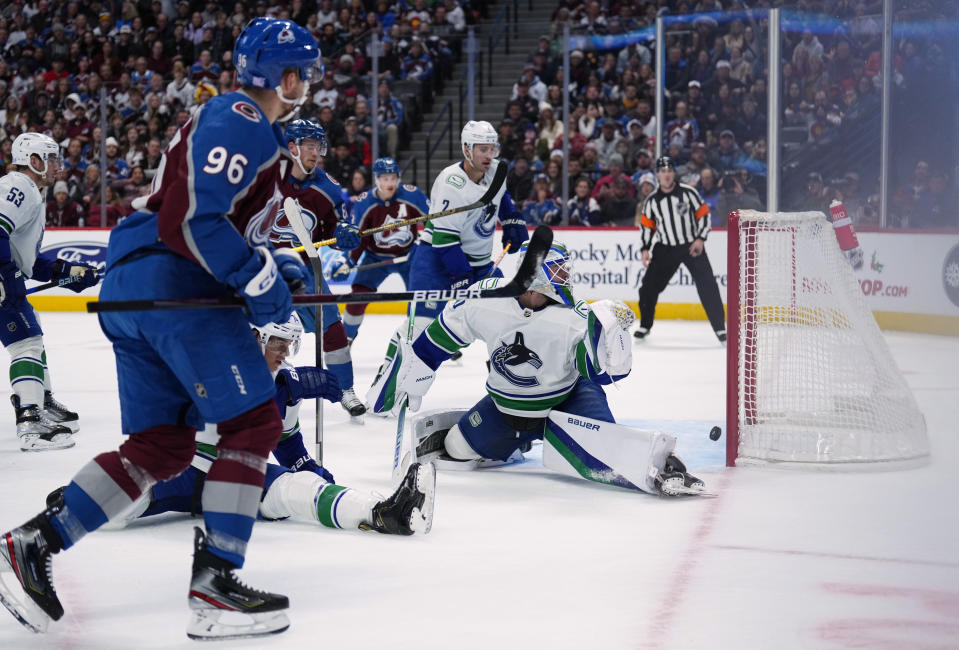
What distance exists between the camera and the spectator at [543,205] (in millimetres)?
10125

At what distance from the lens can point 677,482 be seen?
3666mm

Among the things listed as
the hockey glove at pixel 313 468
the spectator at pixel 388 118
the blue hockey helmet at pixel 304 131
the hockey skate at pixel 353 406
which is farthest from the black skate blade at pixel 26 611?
the spectator at pixel 388 118

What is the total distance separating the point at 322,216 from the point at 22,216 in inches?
52.8

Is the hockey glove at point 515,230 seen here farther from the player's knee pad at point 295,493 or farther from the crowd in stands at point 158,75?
the crowd in stands at point 158,75

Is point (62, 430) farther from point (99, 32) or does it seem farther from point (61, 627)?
point (99, 32)

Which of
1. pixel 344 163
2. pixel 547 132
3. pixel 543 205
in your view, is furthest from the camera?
pixel 344 163

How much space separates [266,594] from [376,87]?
8.61 metres

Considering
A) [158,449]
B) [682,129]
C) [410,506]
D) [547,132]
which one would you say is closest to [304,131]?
[410,506]

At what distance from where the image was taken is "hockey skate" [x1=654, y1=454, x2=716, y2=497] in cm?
366

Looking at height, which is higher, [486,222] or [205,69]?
[205,69]

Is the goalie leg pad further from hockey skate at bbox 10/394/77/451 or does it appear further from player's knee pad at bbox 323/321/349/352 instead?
hockey skate at bbox 10/394/77/451

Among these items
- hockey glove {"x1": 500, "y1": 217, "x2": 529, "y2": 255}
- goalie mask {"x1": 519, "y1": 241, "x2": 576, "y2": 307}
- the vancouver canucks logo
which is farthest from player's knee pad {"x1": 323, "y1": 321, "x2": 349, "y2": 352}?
goalie mask {"x1": 519, "y1": 241, "x2": 576, "y2": 307}

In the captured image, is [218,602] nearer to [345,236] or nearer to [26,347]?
[26,347]

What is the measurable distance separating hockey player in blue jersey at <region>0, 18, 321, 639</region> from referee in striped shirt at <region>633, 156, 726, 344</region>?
6.04 m
